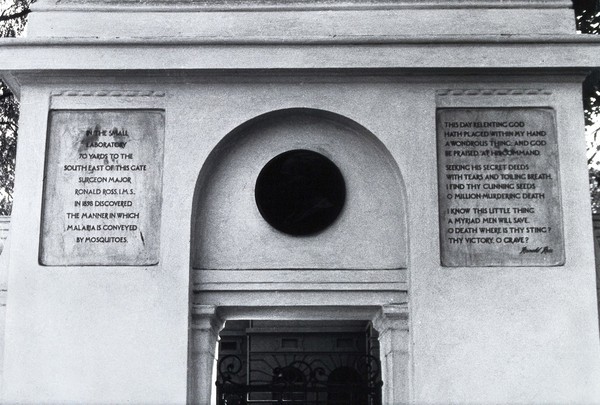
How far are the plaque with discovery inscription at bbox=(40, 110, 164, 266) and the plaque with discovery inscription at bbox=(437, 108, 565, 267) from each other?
9.57 feet

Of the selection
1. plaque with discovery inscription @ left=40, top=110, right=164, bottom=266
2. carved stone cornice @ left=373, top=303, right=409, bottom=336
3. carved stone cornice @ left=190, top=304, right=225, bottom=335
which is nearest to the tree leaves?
plaque with discovery inscription @ left=40, top=110, right=164, bottom=266

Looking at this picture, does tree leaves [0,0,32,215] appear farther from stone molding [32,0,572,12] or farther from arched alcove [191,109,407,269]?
arched alcove [191,109,407,269]

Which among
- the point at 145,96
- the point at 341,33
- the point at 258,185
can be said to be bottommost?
the point at 258,185

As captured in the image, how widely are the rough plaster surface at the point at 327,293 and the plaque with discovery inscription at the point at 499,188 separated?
0.11 meters

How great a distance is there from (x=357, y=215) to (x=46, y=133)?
328cm

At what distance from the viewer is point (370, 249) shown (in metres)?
9.17

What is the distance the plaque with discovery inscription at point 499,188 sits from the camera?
8836mm

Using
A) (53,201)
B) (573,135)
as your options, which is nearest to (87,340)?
(53,201)

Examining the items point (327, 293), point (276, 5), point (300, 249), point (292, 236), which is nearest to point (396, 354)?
point (327, 293)

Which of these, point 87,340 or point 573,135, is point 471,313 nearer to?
point 573,135

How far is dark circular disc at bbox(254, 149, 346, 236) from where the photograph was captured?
9.15 metres

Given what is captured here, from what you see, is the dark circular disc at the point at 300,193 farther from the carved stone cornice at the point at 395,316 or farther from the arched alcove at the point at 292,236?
the carved stone cornice at the point at 395,316
